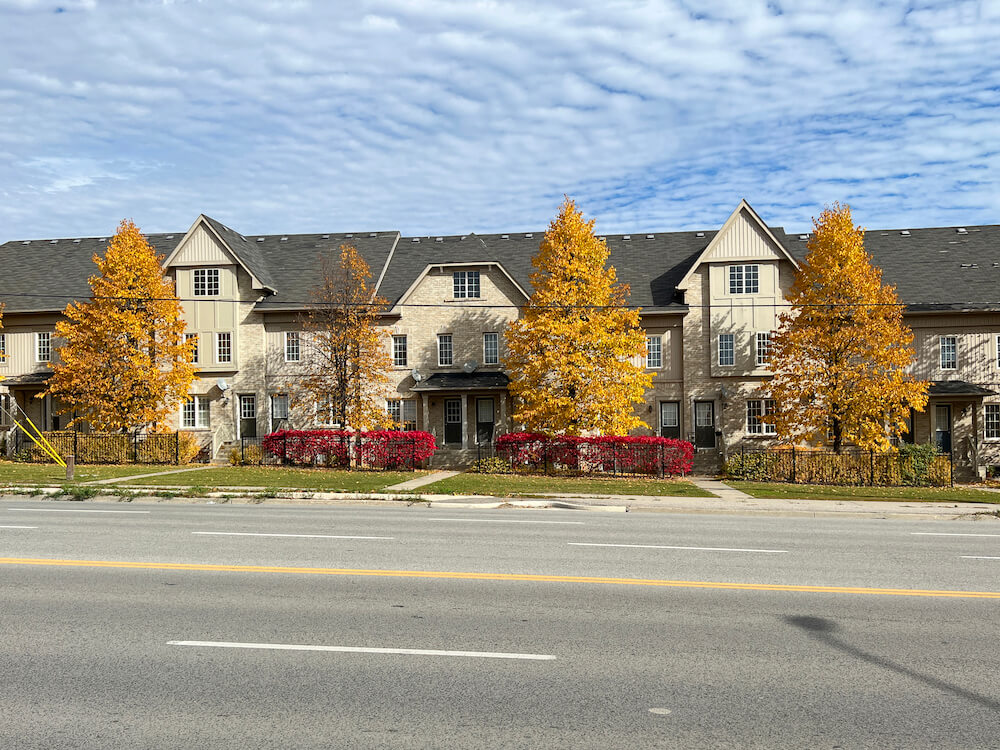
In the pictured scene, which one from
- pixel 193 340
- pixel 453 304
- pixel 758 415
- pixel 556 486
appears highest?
pixel 453 304

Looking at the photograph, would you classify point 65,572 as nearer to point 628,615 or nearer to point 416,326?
point 628,615

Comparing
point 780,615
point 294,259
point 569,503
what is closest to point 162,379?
point 294,259

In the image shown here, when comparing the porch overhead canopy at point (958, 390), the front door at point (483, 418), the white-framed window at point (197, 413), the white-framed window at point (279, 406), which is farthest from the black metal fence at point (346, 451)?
the porch overhead canopy at point (958, 390)

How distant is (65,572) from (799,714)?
9.33 metres

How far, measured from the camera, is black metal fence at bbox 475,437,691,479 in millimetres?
31156

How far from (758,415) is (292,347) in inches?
854

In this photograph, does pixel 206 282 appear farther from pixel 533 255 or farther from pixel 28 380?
pixel 533 255

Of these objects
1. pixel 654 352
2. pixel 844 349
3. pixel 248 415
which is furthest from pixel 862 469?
pixel 248 415

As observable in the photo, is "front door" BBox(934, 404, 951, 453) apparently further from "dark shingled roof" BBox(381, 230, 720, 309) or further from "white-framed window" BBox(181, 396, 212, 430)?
"white-framed window" BBox(181, 396, 212, 430)

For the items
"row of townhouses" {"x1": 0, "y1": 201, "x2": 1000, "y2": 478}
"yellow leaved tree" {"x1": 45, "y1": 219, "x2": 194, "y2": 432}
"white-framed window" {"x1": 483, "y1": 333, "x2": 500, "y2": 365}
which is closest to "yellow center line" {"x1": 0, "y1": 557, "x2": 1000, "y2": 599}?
"row of townhouses" {"x1": 0, "y1": 201, "x2": 1000, "y2": 478}

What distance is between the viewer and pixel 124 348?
3519cm

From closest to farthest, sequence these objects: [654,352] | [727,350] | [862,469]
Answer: [862,469] → [727,350] → [654,352]

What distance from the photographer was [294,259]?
42344mm

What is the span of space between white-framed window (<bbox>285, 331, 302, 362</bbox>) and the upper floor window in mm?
7792
